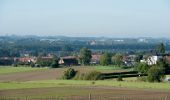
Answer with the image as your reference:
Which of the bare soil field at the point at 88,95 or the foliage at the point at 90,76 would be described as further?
the foliage at the point at 90,76

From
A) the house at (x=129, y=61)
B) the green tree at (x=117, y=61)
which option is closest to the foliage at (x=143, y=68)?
the green tree at (x=117, y=61)

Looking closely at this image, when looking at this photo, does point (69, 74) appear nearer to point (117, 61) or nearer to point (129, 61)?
point (117, 61)

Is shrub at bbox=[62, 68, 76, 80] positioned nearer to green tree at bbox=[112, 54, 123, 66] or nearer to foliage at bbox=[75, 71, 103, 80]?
foliage at bbox=[75, 71, 103, 80]

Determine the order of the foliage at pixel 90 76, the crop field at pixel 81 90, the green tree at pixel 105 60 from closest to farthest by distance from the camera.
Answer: the crop field at pixel 81 90, the foliage at pixel 90 76, the green tree at pixel 105 60

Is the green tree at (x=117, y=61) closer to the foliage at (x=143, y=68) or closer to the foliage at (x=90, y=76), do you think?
the foliage at (x=143, y=68)

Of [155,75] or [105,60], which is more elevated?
[105,60]

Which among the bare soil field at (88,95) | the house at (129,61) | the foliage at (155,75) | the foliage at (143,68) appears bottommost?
the bare soil field at (88,95)

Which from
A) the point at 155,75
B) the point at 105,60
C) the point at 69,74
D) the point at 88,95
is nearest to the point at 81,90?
the point at 88,95

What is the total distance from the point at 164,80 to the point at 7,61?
3812 centimetres

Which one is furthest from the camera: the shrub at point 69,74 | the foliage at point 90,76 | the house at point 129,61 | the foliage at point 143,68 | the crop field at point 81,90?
the house at point 129,61

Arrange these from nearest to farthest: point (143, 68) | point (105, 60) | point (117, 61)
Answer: point (143, 68)
point (117, 61)
point (105, 60)

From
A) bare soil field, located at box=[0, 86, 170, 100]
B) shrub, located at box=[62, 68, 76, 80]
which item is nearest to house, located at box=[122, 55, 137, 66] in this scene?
shrub, located at box=[62, 68, 76, 80]

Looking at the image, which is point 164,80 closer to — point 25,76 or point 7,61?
point 25,76

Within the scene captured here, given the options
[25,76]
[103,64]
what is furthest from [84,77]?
[103,64]
